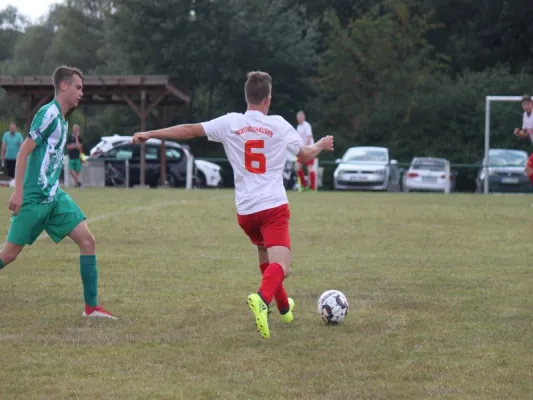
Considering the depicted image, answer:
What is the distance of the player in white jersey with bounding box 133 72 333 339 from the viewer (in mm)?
6758

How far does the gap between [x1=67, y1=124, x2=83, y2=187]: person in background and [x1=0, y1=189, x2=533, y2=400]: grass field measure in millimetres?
15604

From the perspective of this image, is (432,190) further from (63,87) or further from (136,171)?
(63,87)

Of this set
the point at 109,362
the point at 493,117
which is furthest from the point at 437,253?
the point at 493,117

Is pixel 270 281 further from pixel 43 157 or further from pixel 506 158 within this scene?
pixel 506 158

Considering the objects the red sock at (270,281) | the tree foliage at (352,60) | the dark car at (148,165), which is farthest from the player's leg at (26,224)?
the tree foliage at (352,60)

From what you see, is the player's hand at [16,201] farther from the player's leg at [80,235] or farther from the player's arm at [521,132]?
the player's arm at [521,132]

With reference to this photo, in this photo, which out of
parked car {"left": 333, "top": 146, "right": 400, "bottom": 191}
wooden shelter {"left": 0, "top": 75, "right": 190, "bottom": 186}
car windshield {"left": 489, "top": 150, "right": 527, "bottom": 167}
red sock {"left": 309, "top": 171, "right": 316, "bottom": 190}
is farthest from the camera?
parked car {"left": 333, "top": 146, "right": 400, "bottom": 191}

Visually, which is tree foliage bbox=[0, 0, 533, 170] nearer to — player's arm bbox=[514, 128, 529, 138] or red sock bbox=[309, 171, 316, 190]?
red sock bbox=[309, 171, 316, 190]

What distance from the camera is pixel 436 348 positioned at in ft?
20.6

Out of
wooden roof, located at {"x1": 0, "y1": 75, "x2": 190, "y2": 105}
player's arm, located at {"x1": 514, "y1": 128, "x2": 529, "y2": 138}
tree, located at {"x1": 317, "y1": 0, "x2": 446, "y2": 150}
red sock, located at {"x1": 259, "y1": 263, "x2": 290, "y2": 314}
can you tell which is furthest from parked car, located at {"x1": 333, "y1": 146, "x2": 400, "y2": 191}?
red sock, located at {"x1": 259, "y1": 263, "x2": 290, "y2": 314}

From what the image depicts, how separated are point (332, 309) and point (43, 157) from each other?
2.30 metres

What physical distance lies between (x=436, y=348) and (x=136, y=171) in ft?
98.7

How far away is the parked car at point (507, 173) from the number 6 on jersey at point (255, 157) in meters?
27.0

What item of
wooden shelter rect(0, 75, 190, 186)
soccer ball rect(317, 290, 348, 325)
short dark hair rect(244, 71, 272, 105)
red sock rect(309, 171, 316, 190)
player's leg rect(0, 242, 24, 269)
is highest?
wooden shelter rect(0, 75, 190, 186)
